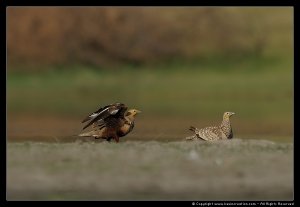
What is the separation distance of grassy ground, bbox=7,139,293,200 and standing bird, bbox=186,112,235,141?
241 centimetres

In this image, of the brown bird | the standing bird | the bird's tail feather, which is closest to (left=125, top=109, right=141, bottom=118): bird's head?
the brown bird

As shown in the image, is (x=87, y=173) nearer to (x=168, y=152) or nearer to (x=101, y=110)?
(x=168, y=152)

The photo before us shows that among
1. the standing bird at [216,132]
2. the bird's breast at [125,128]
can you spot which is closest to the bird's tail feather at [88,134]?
the bird's breast at [125,128]

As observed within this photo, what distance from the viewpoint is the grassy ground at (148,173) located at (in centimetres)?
1667

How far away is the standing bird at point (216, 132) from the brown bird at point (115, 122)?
156 cm

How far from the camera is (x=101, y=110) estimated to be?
20.8 m

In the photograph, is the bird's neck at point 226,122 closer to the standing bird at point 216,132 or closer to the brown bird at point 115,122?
the standing bird at point 216,132

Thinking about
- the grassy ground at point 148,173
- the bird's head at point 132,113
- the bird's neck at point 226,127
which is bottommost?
the grassy ground at point 148,173

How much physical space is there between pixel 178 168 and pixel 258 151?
2399 mm

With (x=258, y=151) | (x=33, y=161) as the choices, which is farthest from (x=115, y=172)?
(x=258, y=151)

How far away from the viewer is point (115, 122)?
842 inches

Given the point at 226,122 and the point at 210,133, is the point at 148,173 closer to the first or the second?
the point at 210,133

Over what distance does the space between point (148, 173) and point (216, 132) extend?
193 inches

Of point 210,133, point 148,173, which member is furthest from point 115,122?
point 148,173
